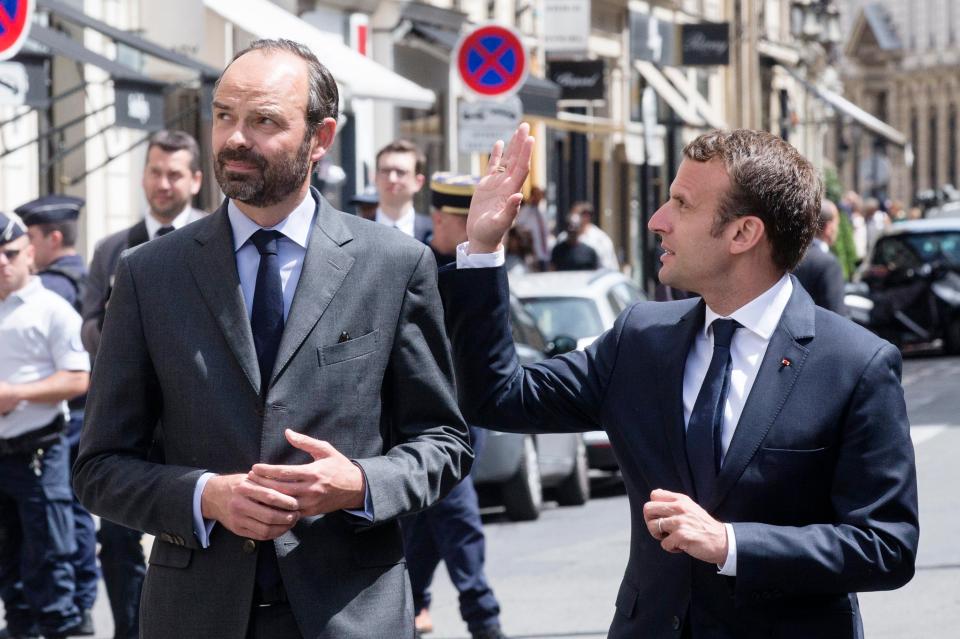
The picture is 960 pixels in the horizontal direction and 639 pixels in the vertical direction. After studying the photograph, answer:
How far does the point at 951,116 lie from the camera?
119062mm

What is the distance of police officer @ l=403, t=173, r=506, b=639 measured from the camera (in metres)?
8.32

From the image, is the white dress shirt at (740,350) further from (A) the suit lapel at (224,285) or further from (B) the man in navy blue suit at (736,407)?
(A) the suit lapel at (224,285)

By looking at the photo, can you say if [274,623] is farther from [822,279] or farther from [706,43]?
[706,43]

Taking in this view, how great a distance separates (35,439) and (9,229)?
0.93 meters

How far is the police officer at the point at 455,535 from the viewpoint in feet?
27.3

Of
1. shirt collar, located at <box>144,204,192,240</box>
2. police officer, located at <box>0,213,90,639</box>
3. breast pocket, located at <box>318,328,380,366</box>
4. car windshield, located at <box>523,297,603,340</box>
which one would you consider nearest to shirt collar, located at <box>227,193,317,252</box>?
breast pocket, located at <box>318,328,380,366</box>

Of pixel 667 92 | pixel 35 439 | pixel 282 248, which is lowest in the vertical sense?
pixel 35 439

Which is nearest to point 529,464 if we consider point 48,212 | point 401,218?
point 401,218

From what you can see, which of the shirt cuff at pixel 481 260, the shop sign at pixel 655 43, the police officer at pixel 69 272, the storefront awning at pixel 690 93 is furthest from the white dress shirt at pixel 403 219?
the storefront awning at pixel 690 93

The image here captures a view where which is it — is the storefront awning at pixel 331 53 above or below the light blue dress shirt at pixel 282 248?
above

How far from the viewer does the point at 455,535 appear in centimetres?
840

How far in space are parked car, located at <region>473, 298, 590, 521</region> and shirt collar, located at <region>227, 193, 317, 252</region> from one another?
7.22 meters

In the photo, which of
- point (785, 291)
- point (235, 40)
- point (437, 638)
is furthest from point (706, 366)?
point (235, 40)

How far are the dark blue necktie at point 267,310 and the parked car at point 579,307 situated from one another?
9629 millimetres
